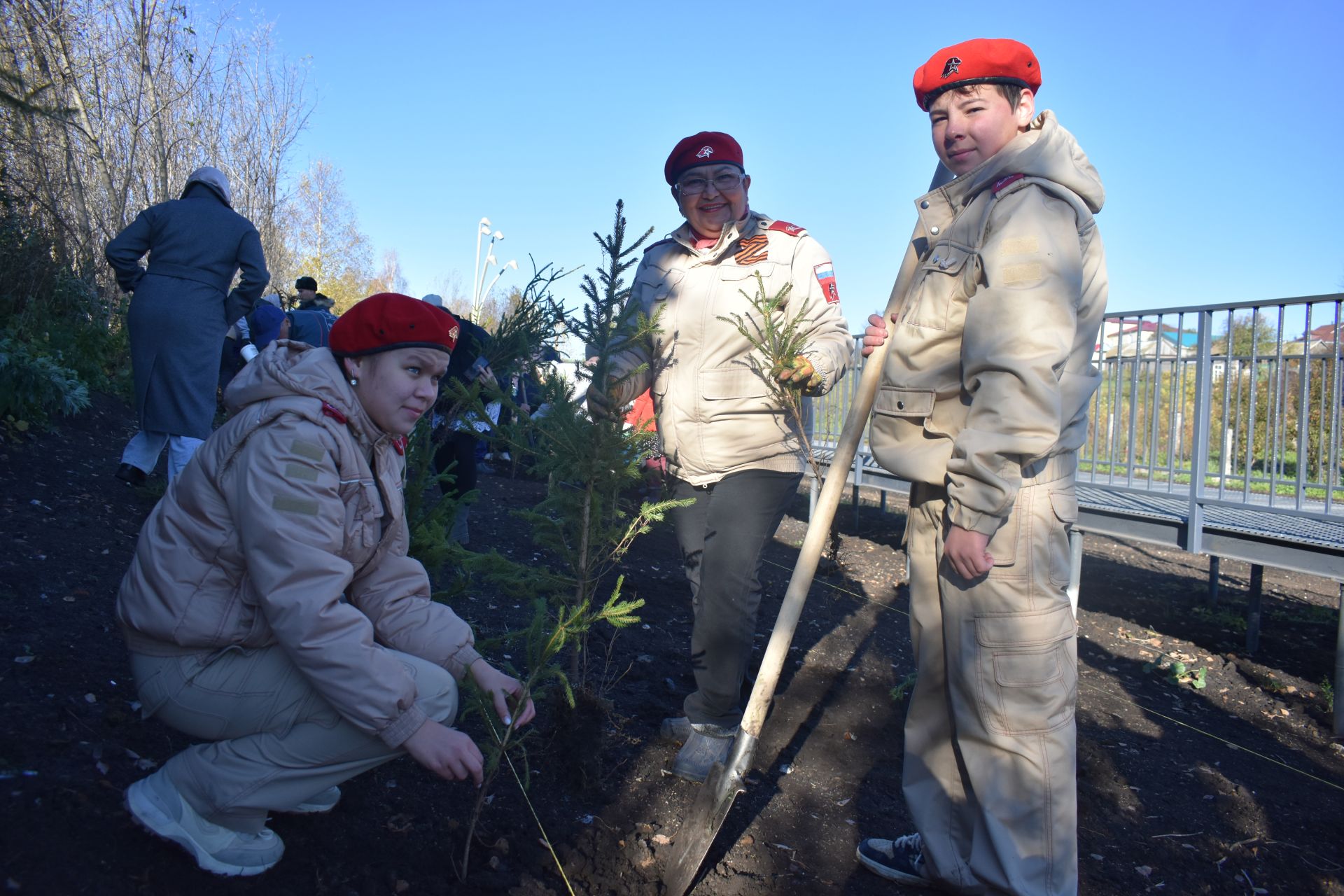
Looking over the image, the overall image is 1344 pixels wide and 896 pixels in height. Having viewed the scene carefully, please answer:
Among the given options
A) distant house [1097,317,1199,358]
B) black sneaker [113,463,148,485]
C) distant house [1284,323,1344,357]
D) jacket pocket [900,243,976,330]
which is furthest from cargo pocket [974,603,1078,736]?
Answer: black sneaker [113,463,148,485]

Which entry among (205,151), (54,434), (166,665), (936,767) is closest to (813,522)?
(936,767)

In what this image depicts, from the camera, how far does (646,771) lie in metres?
3.04

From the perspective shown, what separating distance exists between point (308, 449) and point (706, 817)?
144 centimetres

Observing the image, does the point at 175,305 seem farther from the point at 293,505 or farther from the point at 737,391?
the point at 293,505

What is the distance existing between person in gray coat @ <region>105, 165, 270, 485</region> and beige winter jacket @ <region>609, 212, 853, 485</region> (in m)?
2.81

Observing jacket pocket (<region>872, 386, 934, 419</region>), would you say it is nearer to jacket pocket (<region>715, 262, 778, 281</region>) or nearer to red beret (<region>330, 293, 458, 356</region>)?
jacket pocket (<region>715, 262, 778, 281</region>)

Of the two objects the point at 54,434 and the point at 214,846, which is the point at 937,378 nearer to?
the point at 214,846

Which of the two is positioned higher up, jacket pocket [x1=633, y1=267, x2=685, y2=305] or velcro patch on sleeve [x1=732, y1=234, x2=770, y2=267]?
velcro patch on sleeve [x1=732, y1=234, x2=770, y2=267]

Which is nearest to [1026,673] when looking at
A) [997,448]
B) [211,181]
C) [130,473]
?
[997,448]

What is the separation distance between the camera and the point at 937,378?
7.59 feet

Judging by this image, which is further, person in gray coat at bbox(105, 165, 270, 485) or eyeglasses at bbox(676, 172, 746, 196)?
person in gray coat at bbox(105, 165, 270, 485)

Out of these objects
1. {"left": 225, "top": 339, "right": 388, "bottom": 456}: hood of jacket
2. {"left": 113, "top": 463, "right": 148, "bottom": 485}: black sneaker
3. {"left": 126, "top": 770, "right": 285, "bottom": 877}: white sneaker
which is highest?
{"left": 225, "top": 339, "right": 388, "bottom": 456}: hood of jacket

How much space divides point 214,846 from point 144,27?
1230 cm

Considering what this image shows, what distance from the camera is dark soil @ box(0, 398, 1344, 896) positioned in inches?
84.0
